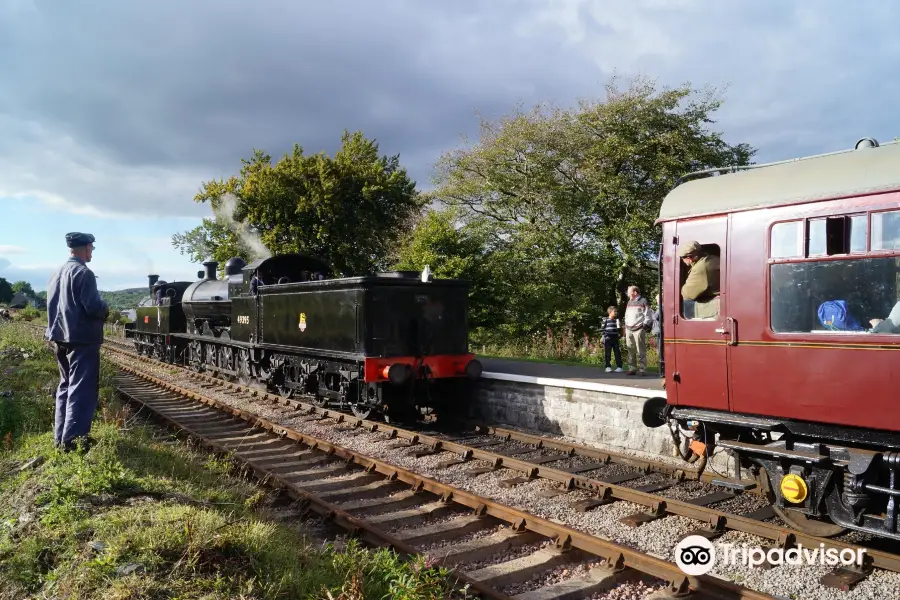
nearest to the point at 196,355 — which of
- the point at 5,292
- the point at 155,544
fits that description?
the point at 155,544

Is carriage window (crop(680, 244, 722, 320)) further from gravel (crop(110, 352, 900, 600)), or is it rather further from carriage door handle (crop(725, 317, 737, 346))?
gravel (crop(110, 352, 900, 600))

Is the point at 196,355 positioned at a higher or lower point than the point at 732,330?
lower

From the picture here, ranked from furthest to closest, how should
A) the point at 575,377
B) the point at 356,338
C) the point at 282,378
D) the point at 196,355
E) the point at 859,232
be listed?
the point at 196,355 < the point at 282,378 < the point at 575,377 < the point at 356,338 < the point at 859,232

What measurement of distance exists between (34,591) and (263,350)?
9348 millimetres

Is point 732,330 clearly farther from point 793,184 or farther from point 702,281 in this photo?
point 793,184

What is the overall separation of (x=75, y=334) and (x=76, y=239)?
0.85m

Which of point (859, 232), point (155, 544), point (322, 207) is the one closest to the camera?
point (155, 544)

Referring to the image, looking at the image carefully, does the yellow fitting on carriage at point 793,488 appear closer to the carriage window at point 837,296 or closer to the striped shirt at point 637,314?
the carriage window at point 837,296

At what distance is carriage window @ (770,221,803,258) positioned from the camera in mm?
4500

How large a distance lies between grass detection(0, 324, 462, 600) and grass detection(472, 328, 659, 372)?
9748 mm

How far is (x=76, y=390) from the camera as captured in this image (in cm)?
524

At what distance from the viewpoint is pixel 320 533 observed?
16.8 feet

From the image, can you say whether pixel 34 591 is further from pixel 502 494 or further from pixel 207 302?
pixel 207 302

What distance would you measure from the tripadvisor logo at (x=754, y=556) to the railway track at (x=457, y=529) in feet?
1.41
